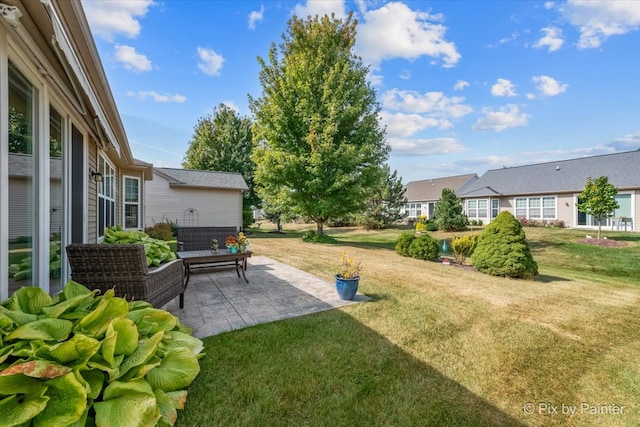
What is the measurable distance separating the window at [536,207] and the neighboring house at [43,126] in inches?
1063

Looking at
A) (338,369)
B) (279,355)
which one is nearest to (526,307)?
(338,369)

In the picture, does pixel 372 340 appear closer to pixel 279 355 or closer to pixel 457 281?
pixel 279 355

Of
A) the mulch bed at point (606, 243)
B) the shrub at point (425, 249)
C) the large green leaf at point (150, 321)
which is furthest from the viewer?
the mulch bed at point (606, 243)

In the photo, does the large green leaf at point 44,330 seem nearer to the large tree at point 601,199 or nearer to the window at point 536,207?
the large tree at point 601,199

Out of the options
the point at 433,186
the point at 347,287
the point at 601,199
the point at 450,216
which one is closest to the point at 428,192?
the point at 433,186

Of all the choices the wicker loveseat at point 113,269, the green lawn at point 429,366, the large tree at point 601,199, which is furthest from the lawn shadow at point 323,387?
the large tree at point 601,199

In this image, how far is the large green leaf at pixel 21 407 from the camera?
1.34m

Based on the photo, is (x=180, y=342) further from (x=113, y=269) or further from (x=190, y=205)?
(x=190, y=205)

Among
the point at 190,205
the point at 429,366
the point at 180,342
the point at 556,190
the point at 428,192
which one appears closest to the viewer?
the point at 180,342

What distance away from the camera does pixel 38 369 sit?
146 cm

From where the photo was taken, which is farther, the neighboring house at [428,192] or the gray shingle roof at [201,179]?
the neighboring house at [428,192]

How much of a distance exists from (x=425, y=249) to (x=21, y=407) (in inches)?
375

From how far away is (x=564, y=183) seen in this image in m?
20.9

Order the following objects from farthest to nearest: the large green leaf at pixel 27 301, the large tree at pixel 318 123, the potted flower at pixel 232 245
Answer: the large tree at pixel 318 123, the potted flower at pixel 232 245, the large green leaf at pixel 27 301
